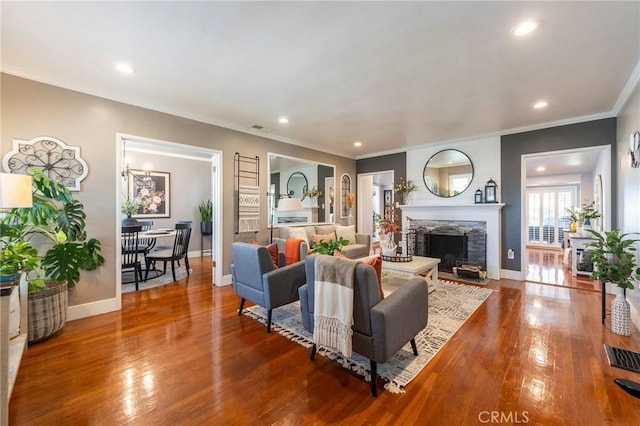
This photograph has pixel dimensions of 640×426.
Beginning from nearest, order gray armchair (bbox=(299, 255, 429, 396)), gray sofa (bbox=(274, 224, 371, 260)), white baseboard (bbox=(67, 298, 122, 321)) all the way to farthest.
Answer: gray armchair (bbox=(299, 255, 429, 396)) → white baseboard (bbox=(67, 298, 122, 321)) → gray sofa (bbox=(274, 224, 371, 260))

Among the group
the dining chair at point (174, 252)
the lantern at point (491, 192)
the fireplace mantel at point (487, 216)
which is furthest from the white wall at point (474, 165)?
the dining chair at point (174, 252)

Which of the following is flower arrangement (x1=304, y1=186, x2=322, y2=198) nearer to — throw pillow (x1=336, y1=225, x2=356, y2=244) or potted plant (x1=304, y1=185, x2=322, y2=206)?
potted plant (x1=304, y1=185, x2=322, y2=206)

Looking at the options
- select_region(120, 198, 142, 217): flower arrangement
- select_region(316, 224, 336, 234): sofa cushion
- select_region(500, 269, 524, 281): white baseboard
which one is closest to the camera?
select_region(500, 269, 524, 281): white baseboard

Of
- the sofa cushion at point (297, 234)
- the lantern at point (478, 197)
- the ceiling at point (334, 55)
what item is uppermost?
the ceiling at point (334, 55)

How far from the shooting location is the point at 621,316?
2.60 metres

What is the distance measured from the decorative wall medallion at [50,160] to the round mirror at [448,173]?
18.9ft

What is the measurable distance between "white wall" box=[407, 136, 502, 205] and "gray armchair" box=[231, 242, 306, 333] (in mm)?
3912

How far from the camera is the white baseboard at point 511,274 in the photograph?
4613 mm

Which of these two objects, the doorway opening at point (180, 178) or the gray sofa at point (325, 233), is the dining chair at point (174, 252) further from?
the doorway opening at point (180, 178)

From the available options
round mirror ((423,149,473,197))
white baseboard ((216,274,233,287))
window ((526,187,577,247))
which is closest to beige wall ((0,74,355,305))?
white baseboard ((216,274,233,287))

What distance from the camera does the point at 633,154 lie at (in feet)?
9.50

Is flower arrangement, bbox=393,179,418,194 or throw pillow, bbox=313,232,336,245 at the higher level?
flower arrangement, bbox=393,179,418,194

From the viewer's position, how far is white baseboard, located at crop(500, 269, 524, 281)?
4613 millimetres

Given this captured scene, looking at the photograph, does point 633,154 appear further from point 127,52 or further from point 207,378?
point 127,52
